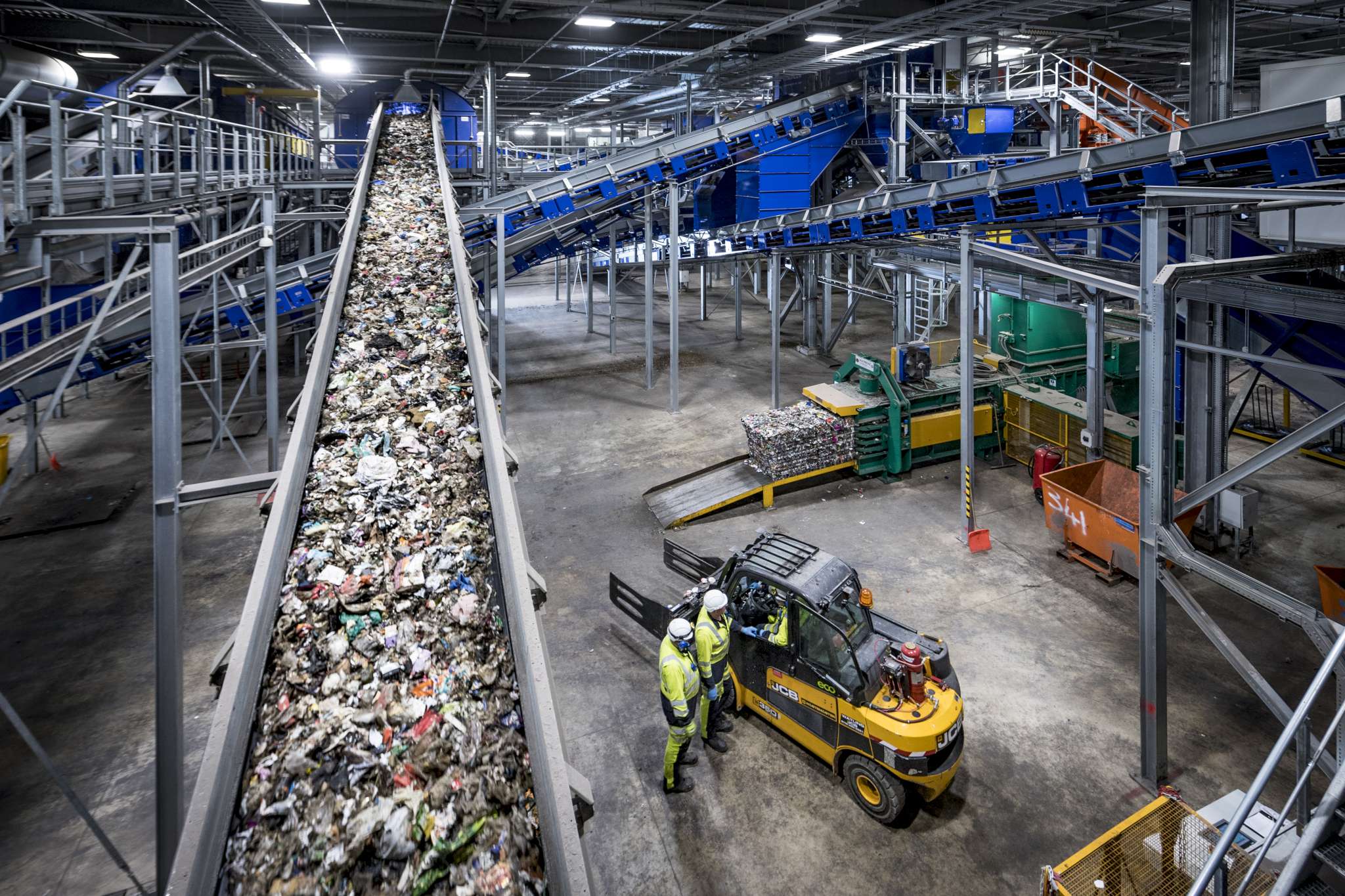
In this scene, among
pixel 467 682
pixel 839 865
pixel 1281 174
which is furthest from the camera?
pixel 1281 174

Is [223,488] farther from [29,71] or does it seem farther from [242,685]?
[29,71]

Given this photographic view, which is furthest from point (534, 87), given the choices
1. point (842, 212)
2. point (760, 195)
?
point (842, 212)

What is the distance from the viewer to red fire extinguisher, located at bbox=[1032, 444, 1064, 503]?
396 inches

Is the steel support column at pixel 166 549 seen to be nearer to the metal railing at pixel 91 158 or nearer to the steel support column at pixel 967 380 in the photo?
the metal railing at pixel 91 158

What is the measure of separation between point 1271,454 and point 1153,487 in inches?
26.9

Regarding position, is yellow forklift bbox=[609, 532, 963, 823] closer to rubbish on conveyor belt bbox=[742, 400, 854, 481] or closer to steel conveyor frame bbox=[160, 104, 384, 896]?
steel conveyor frame bbox=[160, 104, 384, 896]

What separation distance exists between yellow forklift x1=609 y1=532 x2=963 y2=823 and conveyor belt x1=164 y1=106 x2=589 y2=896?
263 centimetres

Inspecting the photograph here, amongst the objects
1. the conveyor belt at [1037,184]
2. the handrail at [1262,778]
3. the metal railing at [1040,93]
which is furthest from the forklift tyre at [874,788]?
the metal railing at [1040,93]

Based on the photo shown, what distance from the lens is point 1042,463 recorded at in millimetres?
10086

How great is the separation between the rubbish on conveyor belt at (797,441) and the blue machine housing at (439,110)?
9.15 m

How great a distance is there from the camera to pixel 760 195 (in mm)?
14438

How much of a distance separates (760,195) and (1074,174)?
7.65 metres

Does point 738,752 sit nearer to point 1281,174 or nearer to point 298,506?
point 298,506

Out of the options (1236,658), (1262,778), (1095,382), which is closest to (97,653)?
(1262,778)
